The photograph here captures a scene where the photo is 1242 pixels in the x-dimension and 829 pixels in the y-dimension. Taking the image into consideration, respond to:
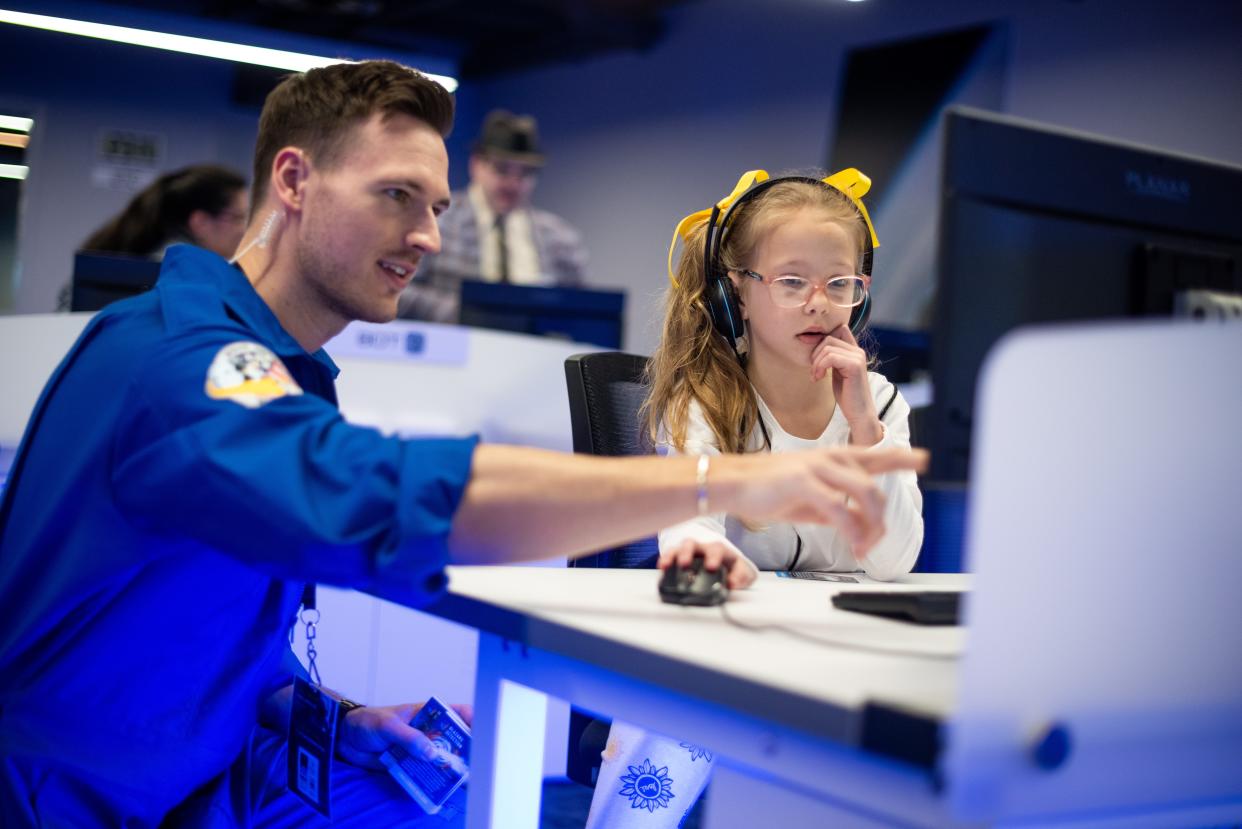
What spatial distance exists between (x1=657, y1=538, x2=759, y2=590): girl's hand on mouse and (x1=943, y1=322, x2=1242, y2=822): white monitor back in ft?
1.56

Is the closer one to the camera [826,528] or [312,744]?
[312,744]

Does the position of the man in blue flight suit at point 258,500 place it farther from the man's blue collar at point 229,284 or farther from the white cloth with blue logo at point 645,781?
the white cloth with blue logo at point 645,781

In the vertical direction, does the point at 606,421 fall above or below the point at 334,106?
below

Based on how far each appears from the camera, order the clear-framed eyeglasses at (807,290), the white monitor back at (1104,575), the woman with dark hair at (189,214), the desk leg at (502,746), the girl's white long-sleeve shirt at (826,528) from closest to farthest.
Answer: the white monitor back at (1104,575) → the desk leg at (502,746) → the girl's white long-sleeve shirt at (826,528) → the clear-framed eyeglasses at (807,290) → the woman with dark hair at (189,214)

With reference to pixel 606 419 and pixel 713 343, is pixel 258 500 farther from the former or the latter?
pixel 713 343

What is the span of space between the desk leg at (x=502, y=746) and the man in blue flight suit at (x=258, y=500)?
0.33 feet

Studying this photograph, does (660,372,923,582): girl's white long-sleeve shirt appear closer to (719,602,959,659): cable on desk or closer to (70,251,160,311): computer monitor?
(719,602,959,659): cable on desk

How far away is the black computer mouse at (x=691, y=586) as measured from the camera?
1083mm

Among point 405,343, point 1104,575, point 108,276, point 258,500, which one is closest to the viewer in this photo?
point 1104,575

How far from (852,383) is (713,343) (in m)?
0.28

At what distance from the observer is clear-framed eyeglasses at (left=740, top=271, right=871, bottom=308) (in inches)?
64.9

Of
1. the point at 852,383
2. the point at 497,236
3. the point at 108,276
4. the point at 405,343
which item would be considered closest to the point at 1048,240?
the point at 852,383

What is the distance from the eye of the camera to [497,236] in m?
5.79

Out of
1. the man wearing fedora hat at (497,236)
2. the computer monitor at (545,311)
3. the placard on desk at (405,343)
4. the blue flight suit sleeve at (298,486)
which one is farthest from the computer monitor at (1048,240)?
the man wearing fedora hat at (497,236)
